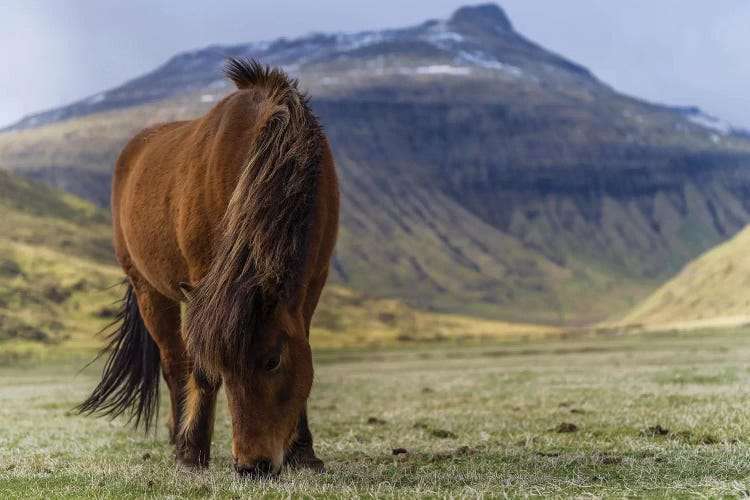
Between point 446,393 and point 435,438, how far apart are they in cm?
1151

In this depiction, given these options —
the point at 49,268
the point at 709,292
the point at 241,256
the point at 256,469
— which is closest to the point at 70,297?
the point at 49,268

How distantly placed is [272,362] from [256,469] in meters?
0.95

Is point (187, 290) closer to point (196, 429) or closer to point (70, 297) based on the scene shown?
point (196, 429)

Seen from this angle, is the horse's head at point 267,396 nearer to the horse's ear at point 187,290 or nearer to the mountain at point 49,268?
the horse's ear at point 187,290

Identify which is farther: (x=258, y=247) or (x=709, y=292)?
(x=709, y=292)

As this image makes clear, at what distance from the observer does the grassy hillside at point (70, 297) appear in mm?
96062

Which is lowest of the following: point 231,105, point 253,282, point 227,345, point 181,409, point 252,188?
point 181,409

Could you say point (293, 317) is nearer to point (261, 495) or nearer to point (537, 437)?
point (261, 495)

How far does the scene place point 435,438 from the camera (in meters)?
12.6

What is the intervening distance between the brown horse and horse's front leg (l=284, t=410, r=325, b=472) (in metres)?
0.02

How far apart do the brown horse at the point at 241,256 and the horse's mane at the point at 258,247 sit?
1 cm

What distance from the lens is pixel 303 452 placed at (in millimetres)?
9453

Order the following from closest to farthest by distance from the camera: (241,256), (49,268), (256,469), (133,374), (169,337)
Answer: (256,469) → (241,256) → (169,337) → (133,374) → (49,268)

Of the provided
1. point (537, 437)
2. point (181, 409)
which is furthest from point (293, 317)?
point (537, 437)
